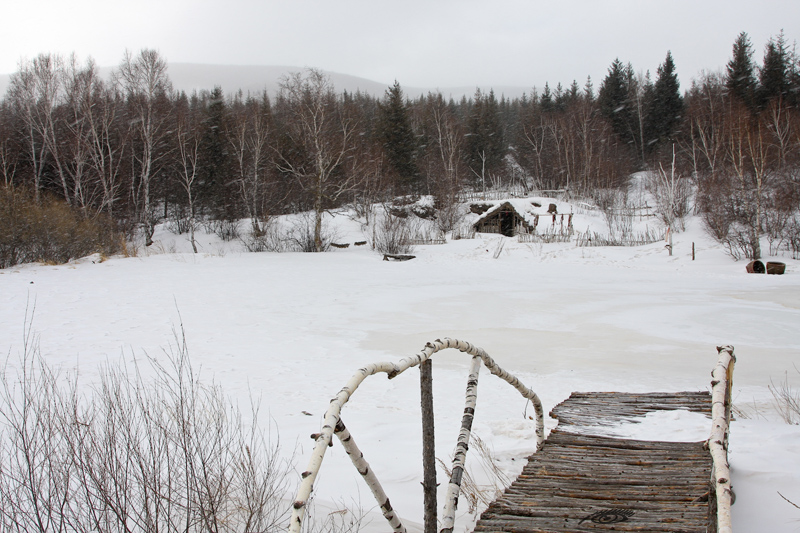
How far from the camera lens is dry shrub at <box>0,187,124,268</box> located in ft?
59.8

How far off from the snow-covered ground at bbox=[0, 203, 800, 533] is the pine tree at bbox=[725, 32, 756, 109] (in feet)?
101

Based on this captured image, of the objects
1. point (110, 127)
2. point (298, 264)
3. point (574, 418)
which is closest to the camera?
point (574, 418)

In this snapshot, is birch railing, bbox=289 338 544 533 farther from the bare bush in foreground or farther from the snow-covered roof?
the snow-covered roof

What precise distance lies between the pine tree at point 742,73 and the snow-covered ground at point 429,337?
101 ft

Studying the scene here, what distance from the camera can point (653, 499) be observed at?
264 cm

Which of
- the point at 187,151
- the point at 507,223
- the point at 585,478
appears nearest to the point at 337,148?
the point at 187,151

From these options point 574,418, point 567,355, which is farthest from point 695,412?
point 567,355

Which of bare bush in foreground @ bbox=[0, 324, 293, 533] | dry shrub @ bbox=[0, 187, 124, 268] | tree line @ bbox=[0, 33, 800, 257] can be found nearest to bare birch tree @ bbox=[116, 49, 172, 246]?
tree line @ bbox=[0, 33, 800, 257]

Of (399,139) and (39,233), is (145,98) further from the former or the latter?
(399,139)

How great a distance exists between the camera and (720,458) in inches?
85.0

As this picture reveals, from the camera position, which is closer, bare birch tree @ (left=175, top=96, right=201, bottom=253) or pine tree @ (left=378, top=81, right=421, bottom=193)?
bare birch tree @ (left=175, top=96, right=201, bottom=253)

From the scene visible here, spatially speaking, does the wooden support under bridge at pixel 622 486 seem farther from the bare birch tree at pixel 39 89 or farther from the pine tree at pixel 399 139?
the pine tree at pixel 399 139

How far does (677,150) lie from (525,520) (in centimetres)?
4777

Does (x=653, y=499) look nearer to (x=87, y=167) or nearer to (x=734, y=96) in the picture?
(x=87, y=167)
